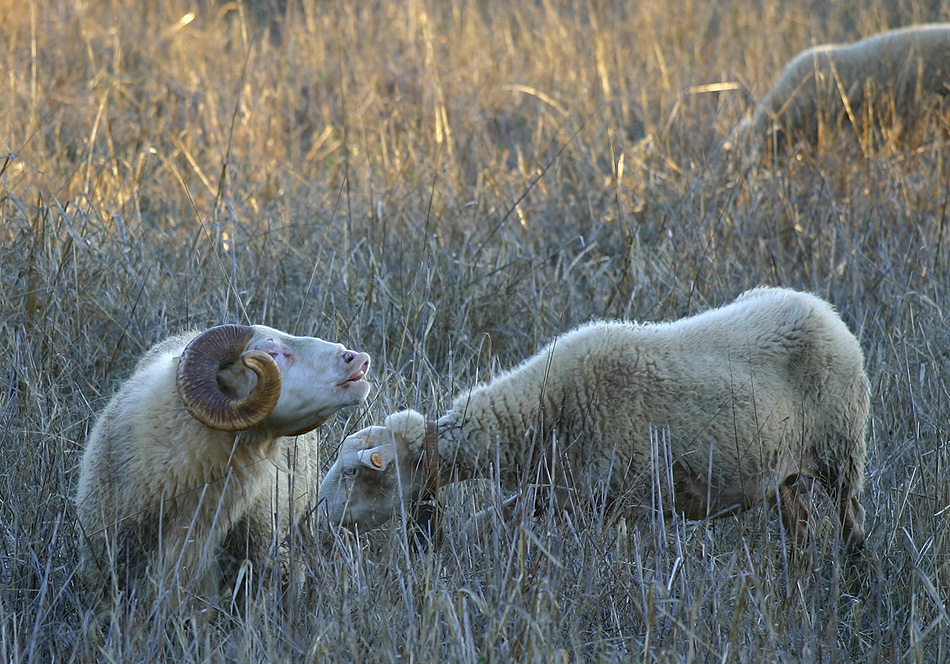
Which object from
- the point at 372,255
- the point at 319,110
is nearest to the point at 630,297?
the point at 372,255

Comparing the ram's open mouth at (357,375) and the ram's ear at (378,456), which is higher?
the ram's open mouth at (357,375)

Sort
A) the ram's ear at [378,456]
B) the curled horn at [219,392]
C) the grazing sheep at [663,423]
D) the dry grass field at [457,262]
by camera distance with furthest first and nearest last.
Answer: the grazing sheep at [663,423]
the ram's ear at [378,456]
the curled horn at [219,392]
the dry grass field at [457,262]

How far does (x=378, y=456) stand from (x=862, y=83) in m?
5.84

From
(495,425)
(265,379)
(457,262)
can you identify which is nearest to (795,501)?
(495,425)

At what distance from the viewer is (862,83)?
782cm

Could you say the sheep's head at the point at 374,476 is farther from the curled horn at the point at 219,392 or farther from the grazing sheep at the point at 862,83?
the grazing sheep at the point at 862,83

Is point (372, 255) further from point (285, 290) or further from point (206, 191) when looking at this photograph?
point (206, 191)

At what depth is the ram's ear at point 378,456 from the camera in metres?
3.61

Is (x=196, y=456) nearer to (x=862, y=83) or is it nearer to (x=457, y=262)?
(x=457, y=262)

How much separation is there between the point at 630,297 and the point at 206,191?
2879mm

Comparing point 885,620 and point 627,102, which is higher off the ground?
point 627,102

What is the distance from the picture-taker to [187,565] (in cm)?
335

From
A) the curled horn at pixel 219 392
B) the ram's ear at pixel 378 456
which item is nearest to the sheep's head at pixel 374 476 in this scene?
the ram's ear at pixel 378 456

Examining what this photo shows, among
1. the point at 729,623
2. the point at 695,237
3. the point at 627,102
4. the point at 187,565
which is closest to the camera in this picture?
the point at 729,623
